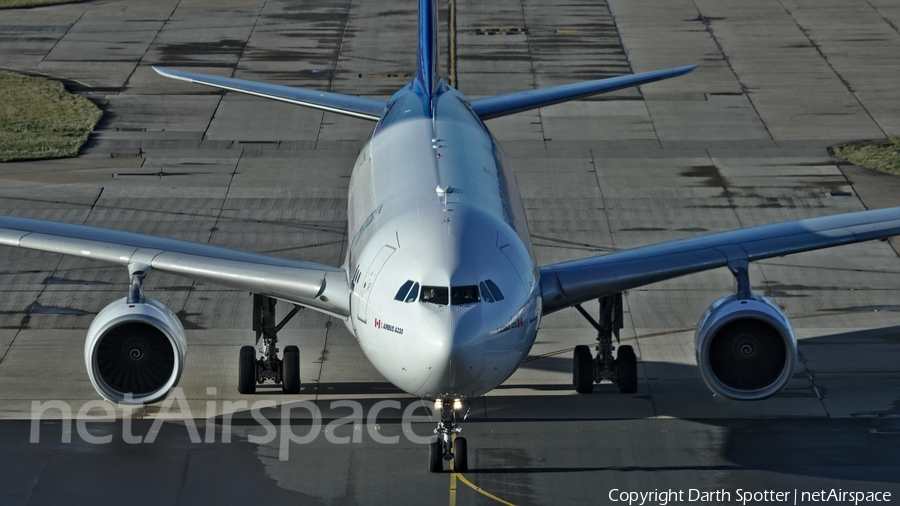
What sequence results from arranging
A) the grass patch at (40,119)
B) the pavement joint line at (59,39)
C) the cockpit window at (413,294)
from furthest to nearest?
the pavement joint line at (59,39) → the grass patch at (40,119) → the cockpit window at (413,294)

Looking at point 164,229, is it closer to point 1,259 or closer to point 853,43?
point 1,259

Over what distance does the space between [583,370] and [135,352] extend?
7.31 m

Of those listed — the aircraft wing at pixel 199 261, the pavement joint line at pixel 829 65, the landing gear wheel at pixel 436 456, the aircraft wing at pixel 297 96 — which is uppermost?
the pavement joint line at pixel 829 65

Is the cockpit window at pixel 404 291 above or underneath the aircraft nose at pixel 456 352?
above

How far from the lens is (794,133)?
3641 centimetres

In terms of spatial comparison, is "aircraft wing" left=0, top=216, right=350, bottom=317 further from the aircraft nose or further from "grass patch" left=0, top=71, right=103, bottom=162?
"grass patch" left=0, top=71, right=103, bottom=162

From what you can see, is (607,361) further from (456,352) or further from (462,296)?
(456,352)

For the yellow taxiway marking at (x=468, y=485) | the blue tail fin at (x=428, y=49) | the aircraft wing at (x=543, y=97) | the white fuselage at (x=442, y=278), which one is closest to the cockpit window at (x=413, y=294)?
the white fuselage at (x=442, y=278)

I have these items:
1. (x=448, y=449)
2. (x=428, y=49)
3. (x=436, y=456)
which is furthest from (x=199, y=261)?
(x=428, y=49)

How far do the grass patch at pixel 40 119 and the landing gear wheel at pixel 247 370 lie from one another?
1526cm

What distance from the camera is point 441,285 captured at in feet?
55.0

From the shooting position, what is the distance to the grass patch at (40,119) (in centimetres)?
3516

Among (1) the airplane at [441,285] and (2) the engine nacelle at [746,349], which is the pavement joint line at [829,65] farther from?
(2) the engine nacelle at [746,349]

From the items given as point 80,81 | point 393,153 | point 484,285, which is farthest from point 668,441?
point 80,81
